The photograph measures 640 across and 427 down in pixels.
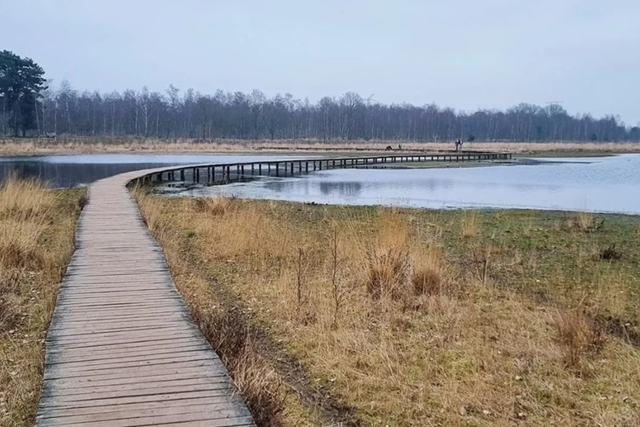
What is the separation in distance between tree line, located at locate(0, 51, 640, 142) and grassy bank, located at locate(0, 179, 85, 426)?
167ft

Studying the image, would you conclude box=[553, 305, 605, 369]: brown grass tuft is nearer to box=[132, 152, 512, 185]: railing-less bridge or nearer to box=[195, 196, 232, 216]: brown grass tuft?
box=[195, 196, 232, 216]: brown grass tuft

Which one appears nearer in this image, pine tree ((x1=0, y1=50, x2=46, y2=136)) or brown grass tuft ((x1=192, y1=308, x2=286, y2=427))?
brown grass tuft ((x1=192, y1=308, x2=286, y2=427))

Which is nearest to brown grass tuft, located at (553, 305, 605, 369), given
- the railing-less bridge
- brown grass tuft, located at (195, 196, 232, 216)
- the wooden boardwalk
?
the wooden boardwalk

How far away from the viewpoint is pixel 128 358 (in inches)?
149

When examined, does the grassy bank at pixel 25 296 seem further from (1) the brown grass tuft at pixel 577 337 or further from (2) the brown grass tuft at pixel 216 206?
(1) the brown grass tuft at pixel 577 337

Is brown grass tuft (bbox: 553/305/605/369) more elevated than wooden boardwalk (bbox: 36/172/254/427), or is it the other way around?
wooden boardwalk (bbox: 36/172/254/427)

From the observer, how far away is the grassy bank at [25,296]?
12.6ft

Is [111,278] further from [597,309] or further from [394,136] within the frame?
[394,136]

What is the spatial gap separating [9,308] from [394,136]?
93220mm

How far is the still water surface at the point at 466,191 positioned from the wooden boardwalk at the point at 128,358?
11192mm

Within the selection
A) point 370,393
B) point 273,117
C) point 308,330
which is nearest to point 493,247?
point 308,330

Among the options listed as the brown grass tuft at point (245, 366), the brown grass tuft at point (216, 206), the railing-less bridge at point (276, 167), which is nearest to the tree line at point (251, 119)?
the railing-less bridge at point (276, 167)

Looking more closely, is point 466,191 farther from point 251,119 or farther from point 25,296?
point 251,119

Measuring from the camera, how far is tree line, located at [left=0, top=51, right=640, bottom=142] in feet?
228
